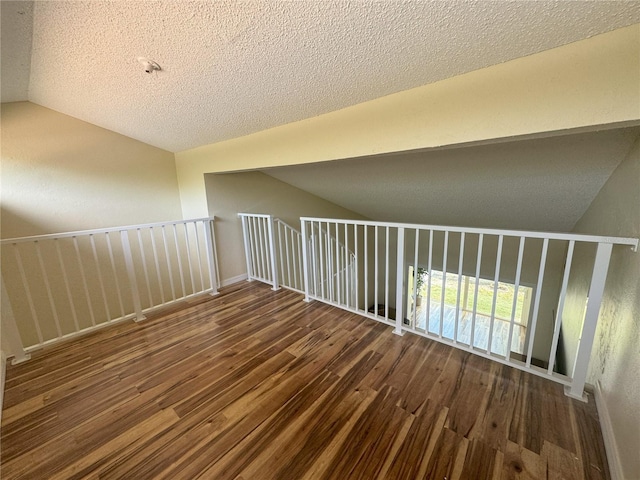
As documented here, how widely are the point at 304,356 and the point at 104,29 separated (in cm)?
228

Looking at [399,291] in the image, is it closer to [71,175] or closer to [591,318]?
[591,318]

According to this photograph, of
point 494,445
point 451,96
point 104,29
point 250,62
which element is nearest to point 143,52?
point 104,29

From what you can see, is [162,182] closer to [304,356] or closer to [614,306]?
[304,356]

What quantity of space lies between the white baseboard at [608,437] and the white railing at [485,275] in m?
0.08

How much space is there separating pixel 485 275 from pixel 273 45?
431cm

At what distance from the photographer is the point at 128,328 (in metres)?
2.33

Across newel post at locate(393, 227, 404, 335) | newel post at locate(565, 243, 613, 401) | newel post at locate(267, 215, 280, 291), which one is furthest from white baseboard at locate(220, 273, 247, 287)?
newel post at locate(565, 243, 613, 401)

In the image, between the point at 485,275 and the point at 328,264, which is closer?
the point at 328,264

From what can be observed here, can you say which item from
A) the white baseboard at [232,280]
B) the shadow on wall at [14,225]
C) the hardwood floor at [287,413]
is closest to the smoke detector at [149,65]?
the hardwood floor at [287,413]

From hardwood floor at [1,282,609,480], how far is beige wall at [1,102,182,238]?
147 cm

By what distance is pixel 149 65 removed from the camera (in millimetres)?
1543

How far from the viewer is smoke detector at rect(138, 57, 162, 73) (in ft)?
4.94

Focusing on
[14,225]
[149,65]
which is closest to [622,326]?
[149,65]

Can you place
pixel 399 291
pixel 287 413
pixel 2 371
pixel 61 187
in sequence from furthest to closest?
pixel 61 187 < pixel 399 291 < pixel 2 371 < pixel 287 413
